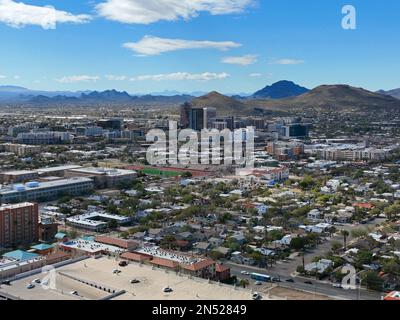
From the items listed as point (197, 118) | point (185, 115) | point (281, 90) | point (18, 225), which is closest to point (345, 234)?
point (18, 225)

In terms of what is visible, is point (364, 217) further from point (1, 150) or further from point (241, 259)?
point (1, 150)

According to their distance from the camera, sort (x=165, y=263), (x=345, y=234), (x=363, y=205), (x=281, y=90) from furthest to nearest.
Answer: (x=281, y=90), (x=363, y=205), (x=345, y=234), (x=165, y=263)

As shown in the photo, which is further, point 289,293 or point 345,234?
point 345,234

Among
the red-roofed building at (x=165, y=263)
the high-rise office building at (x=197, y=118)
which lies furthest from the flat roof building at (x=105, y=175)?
the high-rise office building at (x=197, y=118)

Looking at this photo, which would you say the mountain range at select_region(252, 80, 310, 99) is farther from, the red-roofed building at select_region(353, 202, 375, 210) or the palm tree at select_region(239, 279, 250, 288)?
the palm tree at select_region(239, 279, 250, 288)

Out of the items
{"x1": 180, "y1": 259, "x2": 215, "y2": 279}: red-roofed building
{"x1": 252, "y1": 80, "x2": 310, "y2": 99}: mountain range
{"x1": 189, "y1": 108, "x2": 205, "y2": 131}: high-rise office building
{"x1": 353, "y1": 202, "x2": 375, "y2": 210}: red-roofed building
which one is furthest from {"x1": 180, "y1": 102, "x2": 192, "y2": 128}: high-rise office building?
{"x1": 252, "y1": 80, "x2": 310, "y2": 99}: mountain range

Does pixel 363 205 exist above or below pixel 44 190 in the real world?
below

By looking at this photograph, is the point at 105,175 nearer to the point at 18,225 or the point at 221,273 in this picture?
the point at 18,225

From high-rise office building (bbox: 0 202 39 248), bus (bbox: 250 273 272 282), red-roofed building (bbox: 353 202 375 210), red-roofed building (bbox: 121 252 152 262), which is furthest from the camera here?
red-roofed building (bbox: 353 202 375 210)

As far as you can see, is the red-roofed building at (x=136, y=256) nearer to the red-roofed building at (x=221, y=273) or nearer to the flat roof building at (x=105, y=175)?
the red-roofed building at (x=221, y=273)

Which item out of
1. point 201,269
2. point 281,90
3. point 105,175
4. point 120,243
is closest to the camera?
point 201,269

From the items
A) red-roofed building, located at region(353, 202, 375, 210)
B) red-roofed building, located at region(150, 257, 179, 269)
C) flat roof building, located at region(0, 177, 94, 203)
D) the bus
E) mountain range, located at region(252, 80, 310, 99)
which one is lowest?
the bus
